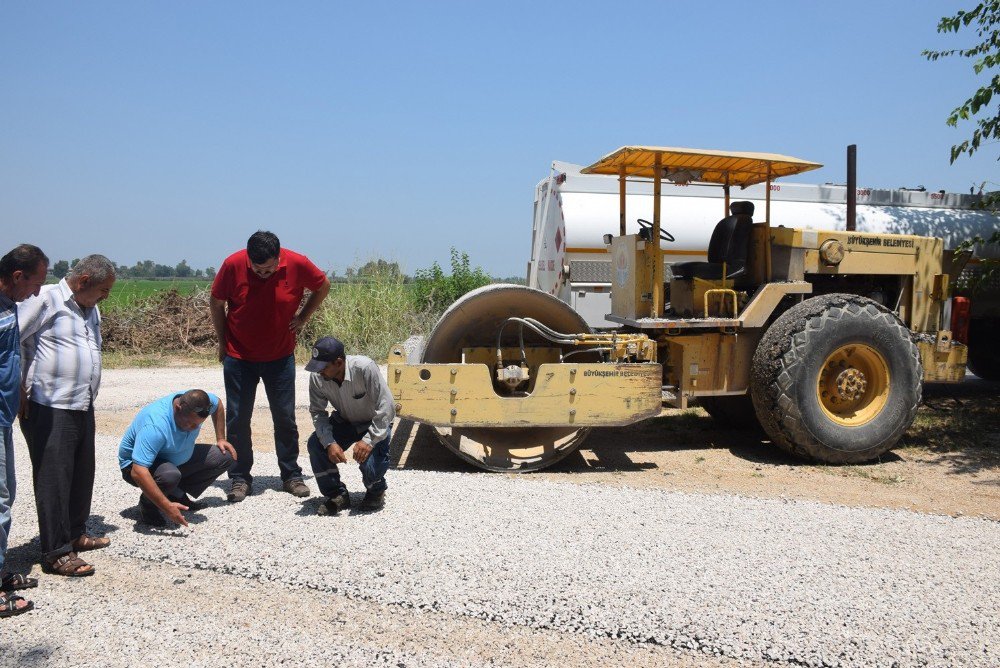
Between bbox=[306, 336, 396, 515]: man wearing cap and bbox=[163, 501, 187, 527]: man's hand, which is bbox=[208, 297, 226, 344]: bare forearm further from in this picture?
bbox=[163, 501, 187, 527]: man's hand

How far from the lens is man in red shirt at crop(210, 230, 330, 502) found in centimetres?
467

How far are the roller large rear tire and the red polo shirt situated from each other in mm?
3592

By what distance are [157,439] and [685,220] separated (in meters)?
6.98

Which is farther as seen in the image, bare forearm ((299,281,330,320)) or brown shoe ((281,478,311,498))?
bare forearm ((299,281,330,320))

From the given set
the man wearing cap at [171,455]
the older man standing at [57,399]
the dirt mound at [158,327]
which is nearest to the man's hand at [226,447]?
the man wearing cap at [171,455]

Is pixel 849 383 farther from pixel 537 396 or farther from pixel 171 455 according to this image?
pixel 171 455

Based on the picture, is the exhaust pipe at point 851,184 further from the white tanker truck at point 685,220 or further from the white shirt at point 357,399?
the white shirt at point 357,399

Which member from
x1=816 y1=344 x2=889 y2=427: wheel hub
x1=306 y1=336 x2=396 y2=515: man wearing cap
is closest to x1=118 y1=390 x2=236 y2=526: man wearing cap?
x1=306 y1=336 x2=396 y2=515: man wearing cap

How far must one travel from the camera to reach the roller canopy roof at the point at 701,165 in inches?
236

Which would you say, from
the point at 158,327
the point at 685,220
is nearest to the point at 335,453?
the point at 685,220

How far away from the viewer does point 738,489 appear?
17.6 ft

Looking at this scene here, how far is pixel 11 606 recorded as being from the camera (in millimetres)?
3121

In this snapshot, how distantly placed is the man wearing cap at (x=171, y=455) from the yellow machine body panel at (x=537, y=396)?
4.63ft

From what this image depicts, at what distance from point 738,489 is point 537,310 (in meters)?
2.00
